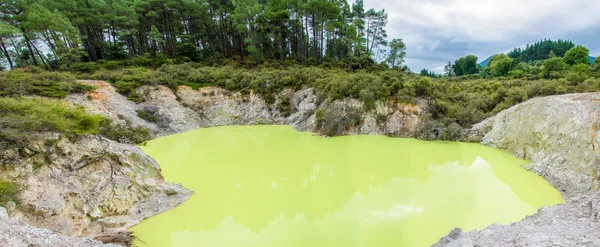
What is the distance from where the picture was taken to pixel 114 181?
5.49 metres

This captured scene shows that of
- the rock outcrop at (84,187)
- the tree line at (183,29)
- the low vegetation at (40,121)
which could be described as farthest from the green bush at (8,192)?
the tree line at (183,29)

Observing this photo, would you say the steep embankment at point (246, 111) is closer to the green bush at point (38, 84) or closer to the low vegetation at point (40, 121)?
the green bush at point (38, 84)

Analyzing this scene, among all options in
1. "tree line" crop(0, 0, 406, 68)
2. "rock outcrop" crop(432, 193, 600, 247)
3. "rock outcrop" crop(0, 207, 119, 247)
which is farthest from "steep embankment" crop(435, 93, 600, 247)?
"tree line" crop(0, 0, 406, 68)

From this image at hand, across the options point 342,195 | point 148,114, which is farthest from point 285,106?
point 342,195

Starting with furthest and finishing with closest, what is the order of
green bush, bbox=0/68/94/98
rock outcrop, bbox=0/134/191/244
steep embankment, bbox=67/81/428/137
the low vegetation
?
steep embankment, bbox=67/81/428/137 → green bush, bbox=0/68/94/98 → the low vegetation → rock outcrop, bbox=0/134/191/244

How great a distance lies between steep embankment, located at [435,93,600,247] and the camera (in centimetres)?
330

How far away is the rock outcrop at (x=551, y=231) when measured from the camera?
3.02 metres

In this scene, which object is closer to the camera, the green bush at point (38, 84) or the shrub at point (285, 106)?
the green bush at point (38, 84)

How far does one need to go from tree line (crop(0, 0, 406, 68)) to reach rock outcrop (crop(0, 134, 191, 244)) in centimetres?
1966

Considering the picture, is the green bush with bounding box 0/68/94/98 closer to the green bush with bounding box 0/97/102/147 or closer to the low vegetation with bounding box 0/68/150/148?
the low vegetation with bounding box 0/68/150/148

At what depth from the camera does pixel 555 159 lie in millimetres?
7238

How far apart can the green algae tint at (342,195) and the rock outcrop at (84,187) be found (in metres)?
0.61

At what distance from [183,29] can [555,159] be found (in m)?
34.1

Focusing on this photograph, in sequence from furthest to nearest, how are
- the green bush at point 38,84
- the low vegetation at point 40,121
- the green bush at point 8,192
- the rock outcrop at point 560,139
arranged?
the green bush at point 38,84, the rock outcrop at point 560,139, the low vegetation at point 40,121, the green bush at point 8,192
